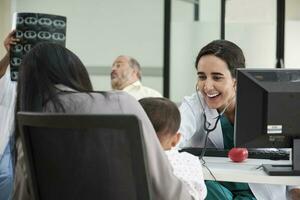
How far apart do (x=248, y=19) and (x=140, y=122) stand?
154 inches

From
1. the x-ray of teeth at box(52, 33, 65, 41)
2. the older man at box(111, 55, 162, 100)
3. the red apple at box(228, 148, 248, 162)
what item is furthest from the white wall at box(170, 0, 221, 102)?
the x-ray of teeth at box(52, 33, 65, 41)

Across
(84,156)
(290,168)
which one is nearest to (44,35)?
(84,156)

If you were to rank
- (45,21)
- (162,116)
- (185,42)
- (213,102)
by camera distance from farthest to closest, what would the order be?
(185,42) → (213,102) → (45,21) → (162,116)

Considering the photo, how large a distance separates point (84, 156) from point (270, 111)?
0.79 m

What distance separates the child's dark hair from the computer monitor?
10.4 inches

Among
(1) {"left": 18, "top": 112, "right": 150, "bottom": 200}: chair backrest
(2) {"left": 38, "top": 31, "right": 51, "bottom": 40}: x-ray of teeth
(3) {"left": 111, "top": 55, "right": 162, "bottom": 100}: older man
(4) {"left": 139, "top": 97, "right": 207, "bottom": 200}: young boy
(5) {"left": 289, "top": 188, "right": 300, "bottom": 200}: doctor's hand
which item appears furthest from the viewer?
(3) {"left": 111, "top": 55, "right": 162, "bottom": 100}: older man

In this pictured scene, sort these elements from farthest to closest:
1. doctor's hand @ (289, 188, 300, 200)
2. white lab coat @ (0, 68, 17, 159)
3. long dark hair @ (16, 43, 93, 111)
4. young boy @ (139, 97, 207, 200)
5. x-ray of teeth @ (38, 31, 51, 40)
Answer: white lab coat @ (0, 68, 17, 159), doctor's hand @ (289, 188, 300, 200), x-ray of teeth @ (38, 31, 51, 40), young boy @ (139, 97, 207, 200), long dark hair @ (16, 43, 93, 111)

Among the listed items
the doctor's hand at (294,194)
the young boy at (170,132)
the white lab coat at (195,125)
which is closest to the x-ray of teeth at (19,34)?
the young boy at (170,132)

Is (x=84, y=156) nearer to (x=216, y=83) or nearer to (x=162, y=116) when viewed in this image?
(x=162, y=116)

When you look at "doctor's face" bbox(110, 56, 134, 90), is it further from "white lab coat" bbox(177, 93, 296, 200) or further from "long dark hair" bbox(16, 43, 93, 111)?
"long dark hair" bbox(16, 43, 93, 111)

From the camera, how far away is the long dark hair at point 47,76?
3.70 ft

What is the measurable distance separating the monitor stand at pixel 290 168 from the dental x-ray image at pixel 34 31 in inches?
32.4

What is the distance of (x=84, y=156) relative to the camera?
969mm

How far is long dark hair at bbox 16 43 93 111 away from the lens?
3.70 ft
